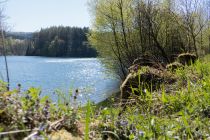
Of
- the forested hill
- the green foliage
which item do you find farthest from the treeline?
the forested hill

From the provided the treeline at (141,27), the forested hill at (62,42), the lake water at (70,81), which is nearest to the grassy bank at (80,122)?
the lake water at (70,81)

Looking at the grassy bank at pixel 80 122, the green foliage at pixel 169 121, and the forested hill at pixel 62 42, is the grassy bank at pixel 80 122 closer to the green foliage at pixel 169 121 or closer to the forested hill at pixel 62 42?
the green foliage at pixel 169 121

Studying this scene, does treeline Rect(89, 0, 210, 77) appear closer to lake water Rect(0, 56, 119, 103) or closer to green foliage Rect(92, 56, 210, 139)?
lake water Rect(0, 56, 119, 103)

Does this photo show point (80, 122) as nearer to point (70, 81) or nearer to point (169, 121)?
point (169, 121)

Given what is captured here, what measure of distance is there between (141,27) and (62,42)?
12218cm

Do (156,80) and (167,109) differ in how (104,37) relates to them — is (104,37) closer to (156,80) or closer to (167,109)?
(156,80)

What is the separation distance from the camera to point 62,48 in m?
148

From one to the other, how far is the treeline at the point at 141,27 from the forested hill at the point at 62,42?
111 m

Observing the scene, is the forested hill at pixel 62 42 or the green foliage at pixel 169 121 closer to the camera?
the green foliage at pixel 169 121

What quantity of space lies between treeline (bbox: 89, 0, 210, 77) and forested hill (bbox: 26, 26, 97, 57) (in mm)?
111240

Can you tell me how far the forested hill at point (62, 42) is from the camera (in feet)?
473

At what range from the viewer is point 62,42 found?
146m

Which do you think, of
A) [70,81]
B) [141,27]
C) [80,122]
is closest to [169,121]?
[80,122]

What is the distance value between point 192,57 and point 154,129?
381 inches
